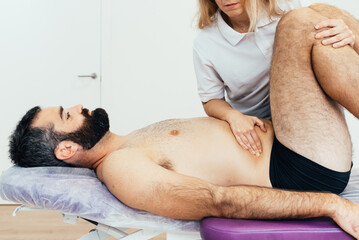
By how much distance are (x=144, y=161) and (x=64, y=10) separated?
2443mm

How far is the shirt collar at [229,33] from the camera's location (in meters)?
1.54

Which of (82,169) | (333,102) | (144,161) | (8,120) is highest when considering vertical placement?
(333,102)

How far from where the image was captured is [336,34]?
118cm

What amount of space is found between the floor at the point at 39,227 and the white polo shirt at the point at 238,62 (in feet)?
3.61

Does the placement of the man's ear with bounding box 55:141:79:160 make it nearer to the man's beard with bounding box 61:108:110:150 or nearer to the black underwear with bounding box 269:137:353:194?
the man's beard with bounding box 61:108:110:150

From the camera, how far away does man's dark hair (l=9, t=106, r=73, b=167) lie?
1.41 m

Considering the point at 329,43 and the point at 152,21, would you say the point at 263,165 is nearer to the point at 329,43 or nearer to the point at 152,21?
the point at 329,43

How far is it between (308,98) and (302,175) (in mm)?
255

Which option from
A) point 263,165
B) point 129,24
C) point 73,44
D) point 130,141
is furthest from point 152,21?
point 263,165

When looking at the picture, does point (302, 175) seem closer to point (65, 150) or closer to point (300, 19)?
point (300, 19)

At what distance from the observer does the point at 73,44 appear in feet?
10.6

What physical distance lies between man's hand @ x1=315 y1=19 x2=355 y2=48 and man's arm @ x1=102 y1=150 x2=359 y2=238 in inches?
18.2

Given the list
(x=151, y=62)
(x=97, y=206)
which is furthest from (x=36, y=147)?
(x=151, y=62)

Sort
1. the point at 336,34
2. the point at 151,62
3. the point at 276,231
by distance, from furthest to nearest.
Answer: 1. the point at 151,62
2. the point at 336,34
3. the point at 276,231
